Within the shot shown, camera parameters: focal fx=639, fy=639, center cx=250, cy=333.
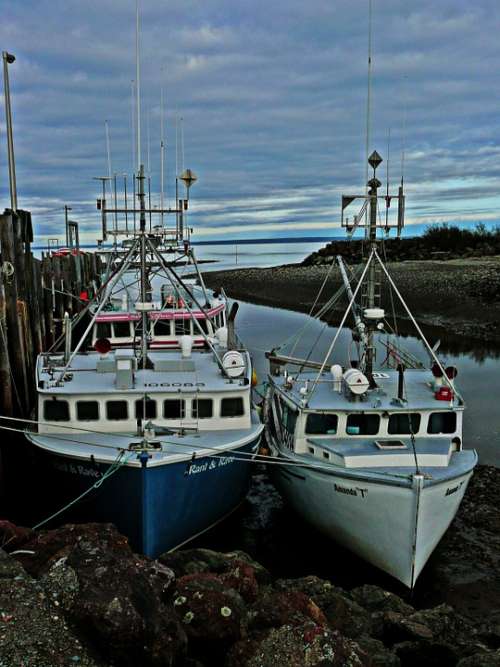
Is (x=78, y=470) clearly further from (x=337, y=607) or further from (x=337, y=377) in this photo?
(x=337, y=377)

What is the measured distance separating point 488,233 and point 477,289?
46.8m

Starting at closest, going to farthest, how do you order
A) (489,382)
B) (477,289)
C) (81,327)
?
(489,382), (81,327), (477,289)

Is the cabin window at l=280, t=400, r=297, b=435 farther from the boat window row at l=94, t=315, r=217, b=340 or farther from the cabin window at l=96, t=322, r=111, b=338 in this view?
the cabin window at l=96, t=322, r=111, b=338

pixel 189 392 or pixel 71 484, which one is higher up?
pixel 189 392

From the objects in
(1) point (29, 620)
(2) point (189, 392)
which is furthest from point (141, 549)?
(1) point (29, 620)

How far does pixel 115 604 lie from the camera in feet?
22.6

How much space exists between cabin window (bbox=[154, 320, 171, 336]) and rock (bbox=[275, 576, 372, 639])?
37.4 feet

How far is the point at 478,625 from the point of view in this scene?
11.1 m

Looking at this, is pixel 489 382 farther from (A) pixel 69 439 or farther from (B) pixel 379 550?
(A) pixel 69 439

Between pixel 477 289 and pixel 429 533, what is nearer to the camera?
pixel 429 533

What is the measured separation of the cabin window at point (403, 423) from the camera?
13.7 meters

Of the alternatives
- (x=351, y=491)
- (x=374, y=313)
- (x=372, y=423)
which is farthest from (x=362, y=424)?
(x=374, y=313)

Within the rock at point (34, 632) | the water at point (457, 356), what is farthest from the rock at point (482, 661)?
the water at point (457, 356)

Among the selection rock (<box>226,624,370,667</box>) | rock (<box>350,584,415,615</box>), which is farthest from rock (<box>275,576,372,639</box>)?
rock (<box>226,624,370,667</box>)
